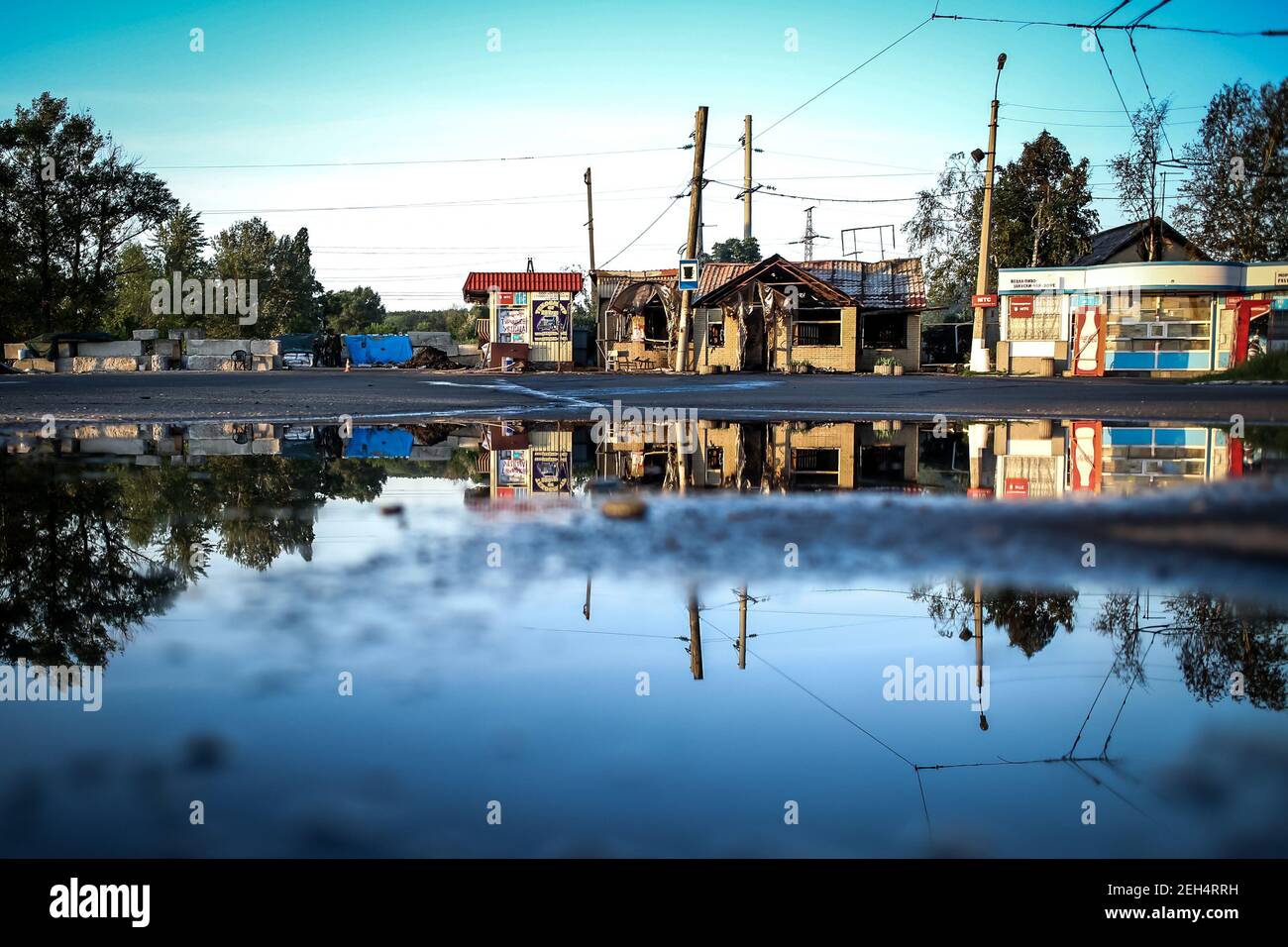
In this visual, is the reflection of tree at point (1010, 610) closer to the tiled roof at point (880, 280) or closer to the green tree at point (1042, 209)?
the tiled roof at point (880, 280)

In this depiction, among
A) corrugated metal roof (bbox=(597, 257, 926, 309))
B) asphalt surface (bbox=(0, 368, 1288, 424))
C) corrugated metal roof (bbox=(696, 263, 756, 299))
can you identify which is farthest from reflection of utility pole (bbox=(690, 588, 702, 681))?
corrugated metal roof (bbox=(696, 263, 756, 299))

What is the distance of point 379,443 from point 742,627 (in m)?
6.12

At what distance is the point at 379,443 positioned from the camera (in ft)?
27.0

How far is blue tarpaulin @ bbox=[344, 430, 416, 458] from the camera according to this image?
733cm

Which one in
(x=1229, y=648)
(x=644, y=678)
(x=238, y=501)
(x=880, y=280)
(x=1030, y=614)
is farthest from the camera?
(x=880, y=280)

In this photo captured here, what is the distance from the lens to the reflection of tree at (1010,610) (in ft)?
8.50

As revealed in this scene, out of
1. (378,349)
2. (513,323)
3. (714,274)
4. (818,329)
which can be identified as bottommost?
(378,349)

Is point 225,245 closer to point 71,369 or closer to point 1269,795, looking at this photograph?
point 71,369

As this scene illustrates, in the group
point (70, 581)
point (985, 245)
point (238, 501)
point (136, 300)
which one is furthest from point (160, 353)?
point (136, 300)

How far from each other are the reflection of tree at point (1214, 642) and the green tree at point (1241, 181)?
46102 millimetres

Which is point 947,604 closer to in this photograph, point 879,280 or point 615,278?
point 879,280

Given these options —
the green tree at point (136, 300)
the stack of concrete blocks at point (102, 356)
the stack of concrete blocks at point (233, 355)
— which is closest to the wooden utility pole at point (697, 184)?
the stack of concrete blocks at point (233, 355)

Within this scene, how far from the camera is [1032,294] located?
37250mm

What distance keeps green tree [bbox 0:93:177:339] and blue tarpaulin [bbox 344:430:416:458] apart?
52.4 meters
